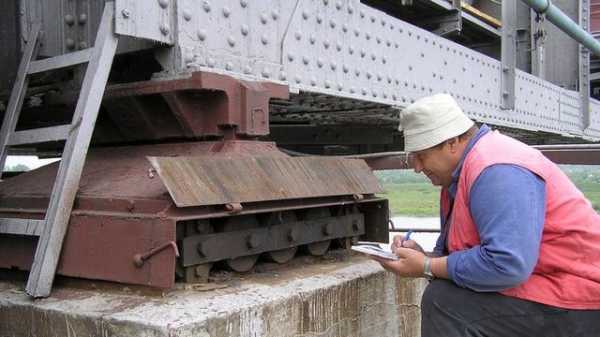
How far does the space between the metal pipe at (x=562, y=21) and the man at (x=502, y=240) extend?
492 centimetres

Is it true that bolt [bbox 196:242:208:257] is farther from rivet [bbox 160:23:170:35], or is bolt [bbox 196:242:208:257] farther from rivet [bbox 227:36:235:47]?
rivet [bbox 227:36:235:47]

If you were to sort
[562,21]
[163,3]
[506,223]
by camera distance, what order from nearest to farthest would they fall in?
[506,223] → [163,3] → [562,21]

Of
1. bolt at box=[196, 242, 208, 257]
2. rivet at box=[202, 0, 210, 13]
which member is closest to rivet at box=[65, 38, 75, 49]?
rivet at box=[202, 0, 210, 13]

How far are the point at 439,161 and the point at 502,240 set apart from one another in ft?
1.63

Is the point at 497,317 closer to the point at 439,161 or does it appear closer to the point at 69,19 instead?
the point at 439,161

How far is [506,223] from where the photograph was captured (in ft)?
7.52

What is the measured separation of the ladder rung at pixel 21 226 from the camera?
3072 millimetres

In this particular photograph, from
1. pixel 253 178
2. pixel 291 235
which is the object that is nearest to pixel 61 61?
pixel 253 178

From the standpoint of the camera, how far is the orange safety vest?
2.42 meters

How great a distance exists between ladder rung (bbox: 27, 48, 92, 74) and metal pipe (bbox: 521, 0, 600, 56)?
5.18 m

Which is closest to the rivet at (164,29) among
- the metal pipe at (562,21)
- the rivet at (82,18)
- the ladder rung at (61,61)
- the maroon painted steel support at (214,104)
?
the maroon painted steel support at (214,104)

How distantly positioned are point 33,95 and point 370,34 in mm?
2447

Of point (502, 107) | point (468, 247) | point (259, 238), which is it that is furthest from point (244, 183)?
point (502, 107)

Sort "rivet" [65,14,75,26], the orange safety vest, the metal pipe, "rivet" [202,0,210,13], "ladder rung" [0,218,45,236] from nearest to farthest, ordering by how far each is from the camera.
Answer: the orange safety vest < "ladder rung" [0,218,45,236] < "rivet" [202,0,210,13] < "rivet" [65,14,75,26] < the metal pipe
